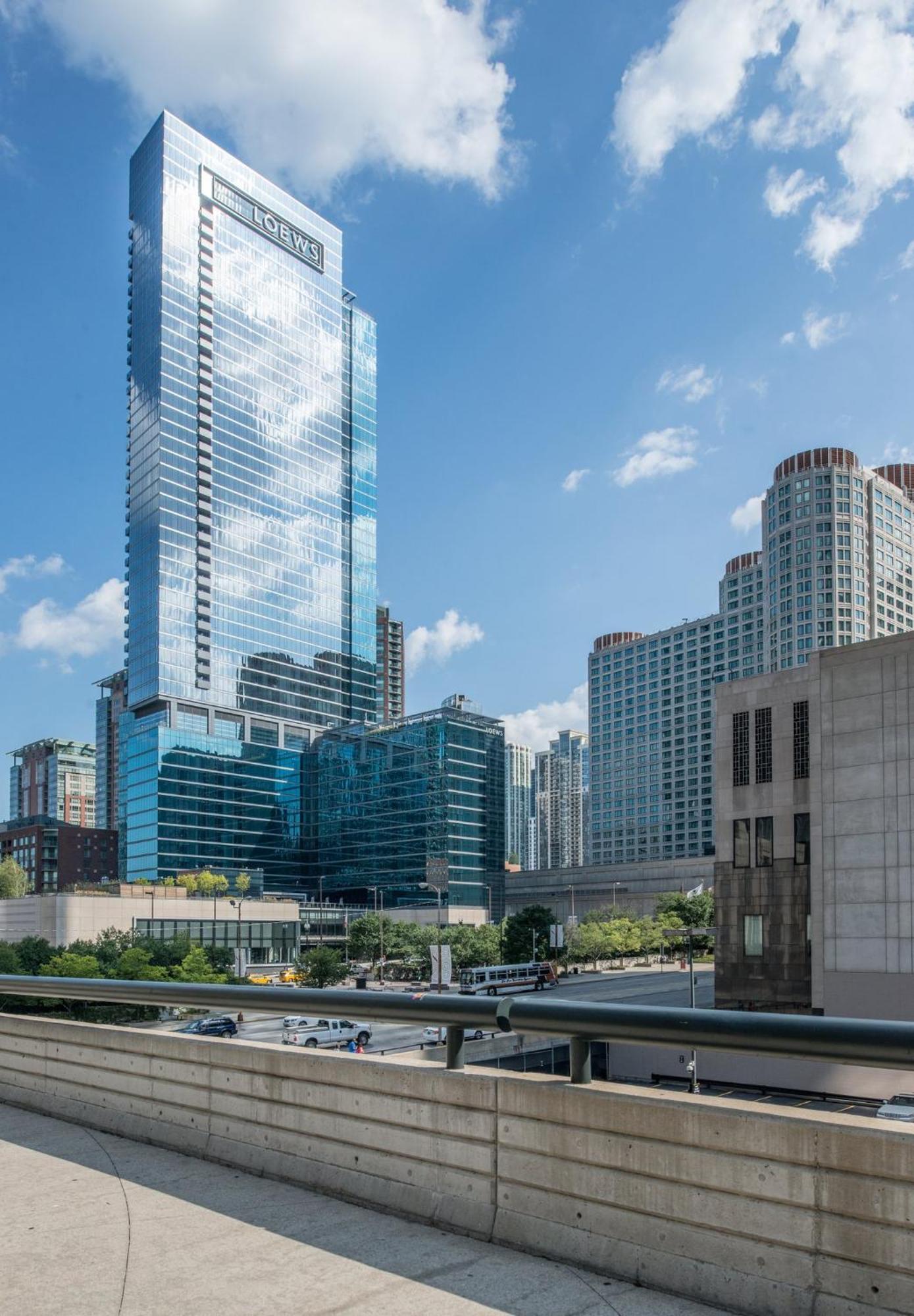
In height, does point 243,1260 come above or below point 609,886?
above

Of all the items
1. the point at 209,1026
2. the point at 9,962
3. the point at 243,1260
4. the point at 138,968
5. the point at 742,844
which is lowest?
the point at 9,962

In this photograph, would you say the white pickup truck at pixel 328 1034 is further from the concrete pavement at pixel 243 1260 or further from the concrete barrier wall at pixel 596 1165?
the concrete pavement at pixel 243 1260

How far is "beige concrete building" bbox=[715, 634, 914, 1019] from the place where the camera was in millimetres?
54625

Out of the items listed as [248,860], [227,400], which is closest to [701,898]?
[248,860]

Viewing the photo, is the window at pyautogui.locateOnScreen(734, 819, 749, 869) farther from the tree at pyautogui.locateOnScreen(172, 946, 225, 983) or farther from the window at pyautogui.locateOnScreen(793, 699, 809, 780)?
the tree at pyautogui.locateOnScreen(172, 946, 225, 983)

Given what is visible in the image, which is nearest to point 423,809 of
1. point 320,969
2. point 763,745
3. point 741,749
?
point 320,969

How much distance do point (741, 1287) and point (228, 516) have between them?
19203 centimetres

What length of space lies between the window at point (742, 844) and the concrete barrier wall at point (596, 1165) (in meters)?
61.6

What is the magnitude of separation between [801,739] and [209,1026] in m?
54.4

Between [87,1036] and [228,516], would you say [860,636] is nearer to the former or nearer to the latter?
[228,516]

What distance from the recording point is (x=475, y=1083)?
254 inches

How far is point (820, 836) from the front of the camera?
193 feet

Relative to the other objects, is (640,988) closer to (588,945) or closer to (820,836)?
(588,945)

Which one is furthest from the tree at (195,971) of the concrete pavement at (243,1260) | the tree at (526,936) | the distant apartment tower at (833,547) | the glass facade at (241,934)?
the distant apartment tower at (833,547)
